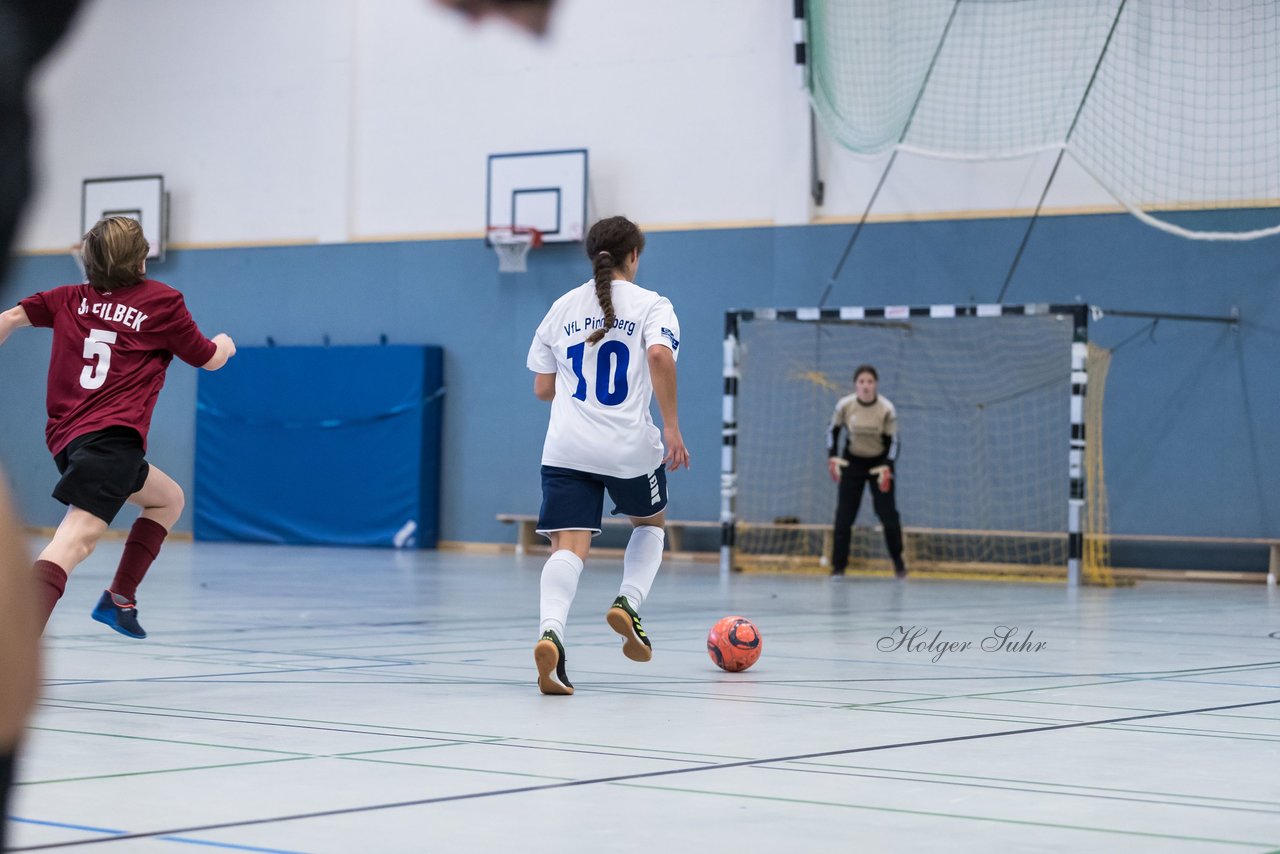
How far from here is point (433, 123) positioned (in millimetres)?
21750

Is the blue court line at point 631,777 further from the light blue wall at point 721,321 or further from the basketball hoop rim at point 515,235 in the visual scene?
the basketball hoop rim at point 515,235

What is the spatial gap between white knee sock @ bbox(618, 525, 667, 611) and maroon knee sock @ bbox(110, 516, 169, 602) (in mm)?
1922

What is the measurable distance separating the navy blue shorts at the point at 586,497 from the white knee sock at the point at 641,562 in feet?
0.48

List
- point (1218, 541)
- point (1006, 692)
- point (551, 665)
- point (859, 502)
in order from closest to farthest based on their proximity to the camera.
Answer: point (551, 665), point (1006, 692), point (859, 502), point (1218, 541)

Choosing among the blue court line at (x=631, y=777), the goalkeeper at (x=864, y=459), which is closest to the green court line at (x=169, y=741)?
the blue court line at (x=631, y=777)

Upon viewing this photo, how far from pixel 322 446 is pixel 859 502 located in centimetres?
838

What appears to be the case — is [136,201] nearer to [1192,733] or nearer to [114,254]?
[114,254]

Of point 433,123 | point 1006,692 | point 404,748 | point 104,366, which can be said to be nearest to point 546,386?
point 104,366

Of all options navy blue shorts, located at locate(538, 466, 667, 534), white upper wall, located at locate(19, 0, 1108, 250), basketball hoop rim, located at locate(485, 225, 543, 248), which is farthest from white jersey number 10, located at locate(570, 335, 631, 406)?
basketball hoop rim, located at locate(485, 225, 543, 248)

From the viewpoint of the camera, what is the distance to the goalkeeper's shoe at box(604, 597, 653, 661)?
21.5 ft

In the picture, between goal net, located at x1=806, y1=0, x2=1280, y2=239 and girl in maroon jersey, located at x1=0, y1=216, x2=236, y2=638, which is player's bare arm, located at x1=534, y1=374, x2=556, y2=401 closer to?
girl in maroon jersey, located at x1=0, y1=216, x2=236, y2=638

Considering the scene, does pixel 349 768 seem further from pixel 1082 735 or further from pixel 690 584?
pixel 690 584

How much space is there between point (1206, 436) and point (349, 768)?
14.7 meters

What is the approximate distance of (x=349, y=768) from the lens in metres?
4.32
